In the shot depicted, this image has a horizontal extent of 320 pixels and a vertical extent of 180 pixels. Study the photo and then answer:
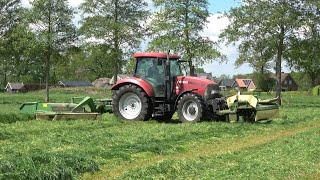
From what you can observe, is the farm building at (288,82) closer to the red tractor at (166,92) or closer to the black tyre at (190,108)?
the red tractor at (166,92)

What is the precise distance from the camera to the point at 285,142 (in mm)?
14602

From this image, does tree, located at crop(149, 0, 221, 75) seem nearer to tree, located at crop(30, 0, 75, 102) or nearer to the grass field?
tree, located at crop(30, 0, 75, 102)

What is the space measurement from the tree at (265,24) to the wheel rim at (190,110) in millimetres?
15790

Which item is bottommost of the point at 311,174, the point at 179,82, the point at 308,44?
the point at 311,174

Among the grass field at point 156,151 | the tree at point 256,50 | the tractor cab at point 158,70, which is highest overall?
the tree at point 256,50

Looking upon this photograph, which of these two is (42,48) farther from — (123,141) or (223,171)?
(223,171)

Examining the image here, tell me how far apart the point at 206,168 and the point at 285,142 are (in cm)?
470

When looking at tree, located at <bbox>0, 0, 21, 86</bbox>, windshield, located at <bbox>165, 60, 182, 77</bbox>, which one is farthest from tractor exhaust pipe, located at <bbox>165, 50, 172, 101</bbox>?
tree, located at <bbox>0, 0, 21, 86</bbox>

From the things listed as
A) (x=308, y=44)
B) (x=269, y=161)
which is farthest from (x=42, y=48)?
(x=269, y=161)

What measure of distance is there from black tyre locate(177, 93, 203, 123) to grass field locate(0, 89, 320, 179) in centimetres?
119

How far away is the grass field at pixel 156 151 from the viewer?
9.87 m

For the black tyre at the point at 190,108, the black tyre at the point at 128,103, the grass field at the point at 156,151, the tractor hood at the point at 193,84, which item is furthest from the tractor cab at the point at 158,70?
the grass field at the point at 156,151

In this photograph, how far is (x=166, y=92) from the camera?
21.1 meters

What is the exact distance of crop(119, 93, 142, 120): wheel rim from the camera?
21.7 meters
